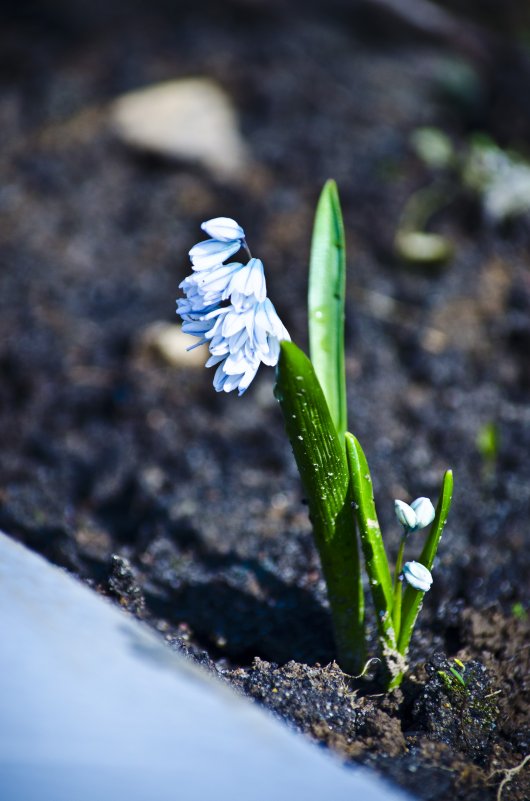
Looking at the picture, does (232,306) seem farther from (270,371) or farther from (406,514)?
(270,371)

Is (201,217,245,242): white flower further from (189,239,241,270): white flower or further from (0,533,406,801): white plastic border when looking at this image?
(0,533,406,801): white plastic border

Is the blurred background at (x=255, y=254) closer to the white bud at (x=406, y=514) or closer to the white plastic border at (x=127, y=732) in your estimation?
the white bud at (x=406, y=514)

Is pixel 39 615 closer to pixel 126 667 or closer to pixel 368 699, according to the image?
pixel 126 667

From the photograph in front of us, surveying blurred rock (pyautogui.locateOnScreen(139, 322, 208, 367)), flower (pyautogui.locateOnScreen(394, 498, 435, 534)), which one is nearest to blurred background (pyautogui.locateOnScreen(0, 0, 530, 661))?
blurred rock (pyautogui.locateOnScreen(139, 322, 208, 367))

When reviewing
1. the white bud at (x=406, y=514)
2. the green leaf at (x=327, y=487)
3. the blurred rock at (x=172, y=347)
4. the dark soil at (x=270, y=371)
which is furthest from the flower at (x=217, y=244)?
the blurred rock at (x=172, y=347)

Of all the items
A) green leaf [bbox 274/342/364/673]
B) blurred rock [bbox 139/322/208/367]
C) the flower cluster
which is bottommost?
green leaf [bbox 274/342/364/673]

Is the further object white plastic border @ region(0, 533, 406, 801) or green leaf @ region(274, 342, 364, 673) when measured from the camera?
green leaf @ region(274, 342, 364, 673)
